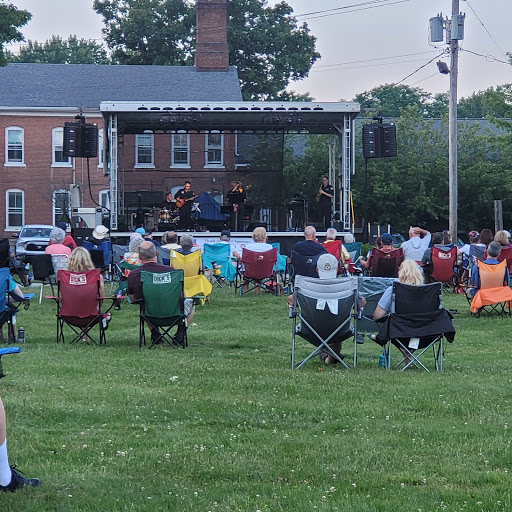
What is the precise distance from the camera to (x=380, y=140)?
76.5 ft

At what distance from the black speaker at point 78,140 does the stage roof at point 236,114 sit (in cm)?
83

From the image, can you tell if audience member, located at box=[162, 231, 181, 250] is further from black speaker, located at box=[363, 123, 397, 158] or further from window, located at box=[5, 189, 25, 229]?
window, located at box=[5, 189, 25, 229]

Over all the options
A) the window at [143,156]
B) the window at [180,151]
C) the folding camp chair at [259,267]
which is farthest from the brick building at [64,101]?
the folding camp chair at [259,267]

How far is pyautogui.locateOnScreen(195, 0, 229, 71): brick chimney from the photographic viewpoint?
4519cm

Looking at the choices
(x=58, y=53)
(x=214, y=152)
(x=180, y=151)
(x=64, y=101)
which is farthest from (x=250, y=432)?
(x=58, y=53)

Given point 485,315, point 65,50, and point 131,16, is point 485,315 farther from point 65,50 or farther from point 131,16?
point 65,50

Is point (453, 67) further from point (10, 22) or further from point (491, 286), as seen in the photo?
point (10, 22)

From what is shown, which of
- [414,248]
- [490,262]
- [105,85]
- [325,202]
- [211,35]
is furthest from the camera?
[211,35]

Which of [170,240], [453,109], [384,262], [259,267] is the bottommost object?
[259,267]

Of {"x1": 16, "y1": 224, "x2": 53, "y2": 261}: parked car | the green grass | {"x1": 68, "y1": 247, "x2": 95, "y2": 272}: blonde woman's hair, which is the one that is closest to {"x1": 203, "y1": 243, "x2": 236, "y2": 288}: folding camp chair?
{"x1": 68, "y1": 247, "x2": 95, "y2": 272}: blonde woman's hair

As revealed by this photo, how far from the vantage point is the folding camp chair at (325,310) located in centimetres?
981

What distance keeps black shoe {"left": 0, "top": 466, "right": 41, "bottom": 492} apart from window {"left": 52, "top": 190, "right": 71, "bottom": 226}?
3694cm

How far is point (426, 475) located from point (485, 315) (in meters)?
10.4

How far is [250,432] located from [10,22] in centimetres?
2184
